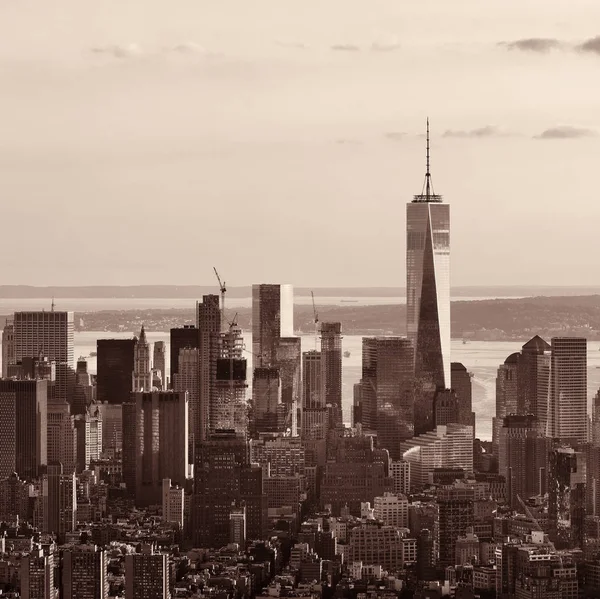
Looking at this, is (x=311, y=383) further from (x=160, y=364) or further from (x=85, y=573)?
(x=85, y=573)

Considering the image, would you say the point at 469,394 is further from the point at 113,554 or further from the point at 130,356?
the point at 113,554

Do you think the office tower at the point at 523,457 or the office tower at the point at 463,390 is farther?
the office tower at the point at 463,390

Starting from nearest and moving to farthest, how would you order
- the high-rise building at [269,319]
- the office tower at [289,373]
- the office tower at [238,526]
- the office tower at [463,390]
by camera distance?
the office tower at [238,526] → the high-rise building at [269,319] → the office tower at [463,390] → the office tower at [289,373]

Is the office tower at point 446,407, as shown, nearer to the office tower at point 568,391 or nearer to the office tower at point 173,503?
the office tower at point 568,391

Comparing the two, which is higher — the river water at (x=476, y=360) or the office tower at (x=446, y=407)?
the river water at (x=476, y=360)

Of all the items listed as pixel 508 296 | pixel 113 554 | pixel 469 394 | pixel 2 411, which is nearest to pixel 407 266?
pixel 469 394

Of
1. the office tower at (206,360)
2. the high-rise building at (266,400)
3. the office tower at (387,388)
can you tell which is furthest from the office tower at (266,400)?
the office tower at (387,388)
